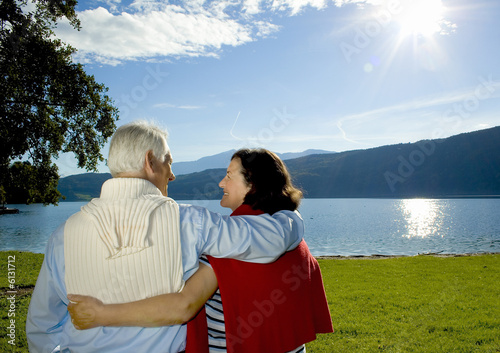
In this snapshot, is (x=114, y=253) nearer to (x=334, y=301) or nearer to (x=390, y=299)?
(x=334, y=301)

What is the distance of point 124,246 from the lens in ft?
5.65

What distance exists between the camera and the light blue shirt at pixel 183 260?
5.81ft

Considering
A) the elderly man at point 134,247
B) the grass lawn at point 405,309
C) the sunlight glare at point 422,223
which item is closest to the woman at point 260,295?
the elderly man at point 134,247

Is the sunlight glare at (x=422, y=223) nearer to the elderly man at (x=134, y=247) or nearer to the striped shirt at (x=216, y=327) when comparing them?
the striped shirt at (x=216, y=327)

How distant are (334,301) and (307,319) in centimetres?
794

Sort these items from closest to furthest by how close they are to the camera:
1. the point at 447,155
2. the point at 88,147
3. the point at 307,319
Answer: the point at 307,319
the point at 88,147
the point at 447,155

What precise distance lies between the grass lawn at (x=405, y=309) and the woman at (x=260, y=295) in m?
4.78

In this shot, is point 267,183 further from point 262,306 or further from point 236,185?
point 262,306

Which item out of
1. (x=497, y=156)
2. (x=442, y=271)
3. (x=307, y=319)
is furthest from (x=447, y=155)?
(x=307, y=319)

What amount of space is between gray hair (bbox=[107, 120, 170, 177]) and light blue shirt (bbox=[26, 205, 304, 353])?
37cm

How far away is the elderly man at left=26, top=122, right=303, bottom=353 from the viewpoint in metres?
1.74

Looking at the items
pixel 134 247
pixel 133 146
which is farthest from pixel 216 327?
pixel 133 146

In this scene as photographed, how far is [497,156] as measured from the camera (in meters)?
184

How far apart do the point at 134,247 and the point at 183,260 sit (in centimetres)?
24
